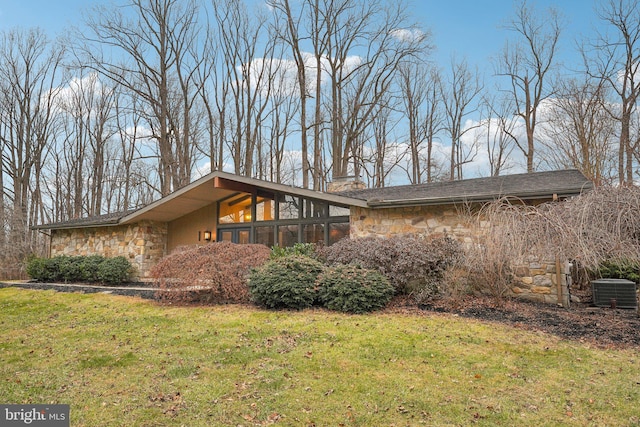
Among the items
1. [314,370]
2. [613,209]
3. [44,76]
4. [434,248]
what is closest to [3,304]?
[314,370]

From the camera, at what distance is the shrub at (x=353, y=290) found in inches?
265

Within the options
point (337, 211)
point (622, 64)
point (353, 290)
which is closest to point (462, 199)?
point (353, 290)

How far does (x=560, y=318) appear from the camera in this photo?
620 cm

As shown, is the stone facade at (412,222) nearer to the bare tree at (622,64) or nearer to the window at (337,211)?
the window at (337,211)

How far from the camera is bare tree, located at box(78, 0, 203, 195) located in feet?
56.4

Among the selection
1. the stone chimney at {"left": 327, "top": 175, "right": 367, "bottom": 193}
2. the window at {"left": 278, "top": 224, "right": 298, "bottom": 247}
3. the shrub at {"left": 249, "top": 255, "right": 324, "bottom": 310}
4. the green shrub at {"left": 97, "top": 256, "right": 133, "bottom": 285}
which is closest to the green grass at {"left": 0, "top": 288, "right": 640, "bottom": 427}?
the shrub at {"left": 249, "top": 255, "right": 324, "bottom": 310}

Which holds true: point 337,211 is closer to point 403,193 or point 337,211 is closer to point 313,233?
point 313,233

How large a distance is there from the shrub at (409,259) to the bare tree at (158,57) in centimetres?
1225

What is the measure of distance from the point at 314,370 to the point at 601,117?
594 inches

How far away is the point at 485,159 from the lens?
66.9 feet

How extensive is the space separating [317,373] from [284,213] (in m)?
7.95

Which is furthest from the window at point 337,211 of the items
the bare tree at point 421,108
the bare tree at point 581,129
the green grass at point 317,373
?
the bare tree at point 421,108

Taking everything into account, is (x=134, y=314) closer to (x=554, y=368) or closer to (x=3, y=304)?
(x=3, y=304)

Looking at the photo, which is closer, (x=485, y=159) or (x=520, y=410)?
(x=520, y=410)
